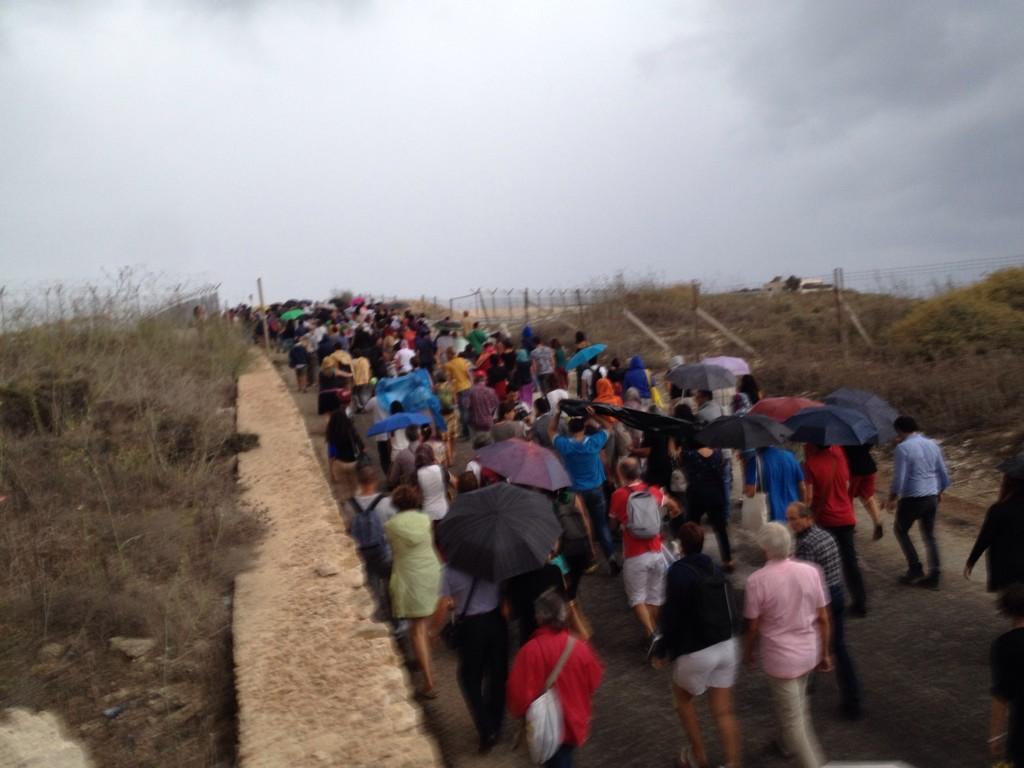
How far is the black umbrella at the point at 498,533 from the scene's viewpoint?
18.3 feet

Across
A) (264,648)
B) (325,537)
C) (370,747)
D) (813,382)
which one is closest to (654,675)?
(370,747)

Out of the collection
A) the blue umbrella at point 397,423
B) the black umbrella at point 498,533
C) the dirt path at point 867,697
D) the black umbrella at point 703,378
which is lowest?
the dirt path at point 867,697

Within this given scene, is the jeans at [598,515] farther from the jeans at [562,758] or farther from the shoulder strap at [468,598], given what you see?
the jeans at [562,758]

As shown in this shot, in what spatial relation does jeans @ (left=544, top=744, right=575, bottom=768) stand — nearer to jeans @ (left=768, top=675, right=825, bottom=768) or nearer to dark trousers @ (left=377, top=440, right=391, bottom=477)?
jeans @ (left=768, top=675, right=825, bottom=768)

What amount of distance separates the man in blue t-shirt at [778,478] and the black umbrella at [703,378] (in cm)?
372

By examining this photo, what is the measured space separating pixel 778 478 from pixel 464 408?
26.8 ft

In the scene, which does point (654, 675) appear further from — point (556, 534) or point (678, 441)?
point (678, 441)

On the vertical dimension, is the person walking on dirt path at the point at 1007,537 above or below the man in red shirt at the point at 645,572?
above

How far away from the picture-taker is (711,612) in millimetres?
5008

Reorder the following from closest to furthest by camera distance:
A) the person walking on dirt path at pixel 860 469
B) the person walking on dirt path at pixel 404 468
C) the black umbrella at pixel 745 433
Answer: the black umbrella at pixel 745 433 < the person walking on dirt path at pixel 404 468 < the person walking on dirt path at pixel 860 469

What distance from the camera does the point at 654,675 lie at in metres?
6.82

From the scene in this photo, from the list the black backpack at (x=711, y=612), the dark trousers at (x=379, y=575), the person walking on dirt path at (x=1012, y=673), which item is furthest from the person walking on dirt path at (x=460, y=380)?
the person walking on dirt path at (x=1012, y=673)

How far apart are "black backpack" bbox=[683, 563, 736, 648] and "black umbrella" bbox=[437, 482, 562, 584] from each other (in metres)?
1.14

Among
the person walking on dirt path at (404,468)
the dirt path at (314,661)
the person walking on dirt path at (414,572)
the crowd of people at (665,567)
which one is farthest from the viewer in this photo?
the person walking on dirt path at (404,468)
